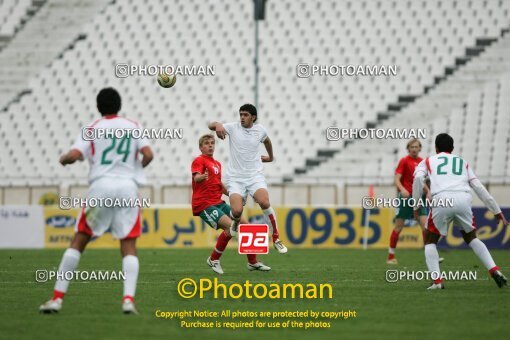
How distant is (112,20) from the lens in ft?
110

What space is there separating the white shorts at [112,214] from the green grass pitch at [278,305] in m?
0.76

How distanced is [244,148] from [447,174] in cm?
370

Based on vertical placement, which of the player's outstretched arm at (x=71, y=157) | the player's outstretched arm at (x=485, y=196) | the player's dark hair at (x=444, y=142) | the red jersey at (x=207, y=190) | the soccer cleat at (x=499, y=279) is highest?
the player's outstretched arm at (x=71, y=157)

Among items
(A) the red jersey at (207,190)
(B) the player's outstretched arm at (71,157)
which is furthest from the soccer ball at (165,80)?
(B) the player's outstretched arm at (71,157)

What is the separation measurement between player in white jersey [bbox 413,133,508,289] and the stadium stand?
51.9 ft

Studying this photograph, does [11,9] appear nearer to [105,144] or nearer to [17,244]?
[17,244]

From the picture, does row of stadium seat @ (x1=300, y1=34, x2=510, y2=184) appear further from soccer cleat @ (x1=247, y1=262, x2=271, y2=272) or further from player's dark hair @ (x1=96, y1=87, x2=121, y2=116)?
player's dark hair @ (x1=96, y1=87, x2=121, y2=116)

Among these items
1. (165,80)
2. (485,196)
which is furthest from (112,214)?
(165,80)

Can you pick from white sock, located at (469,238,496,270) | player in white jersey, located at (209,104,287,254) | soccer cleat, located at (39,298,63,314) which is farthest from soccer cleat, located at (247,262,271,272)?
soccer cleat, located at (39,298,63,314)

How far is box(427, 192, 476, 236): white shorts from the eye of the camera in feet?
36.4

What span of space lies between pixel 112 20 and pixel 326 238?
45.6 feet

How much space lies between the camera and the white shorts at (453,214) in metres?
11.1

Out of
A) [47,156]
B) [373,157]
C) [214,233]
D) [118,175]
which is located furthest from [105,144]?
[47,156]

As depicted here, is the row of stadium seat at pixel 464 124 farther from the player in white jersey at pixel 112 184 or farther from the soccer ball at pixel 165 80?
the player in white jersey at pixel 112 184
